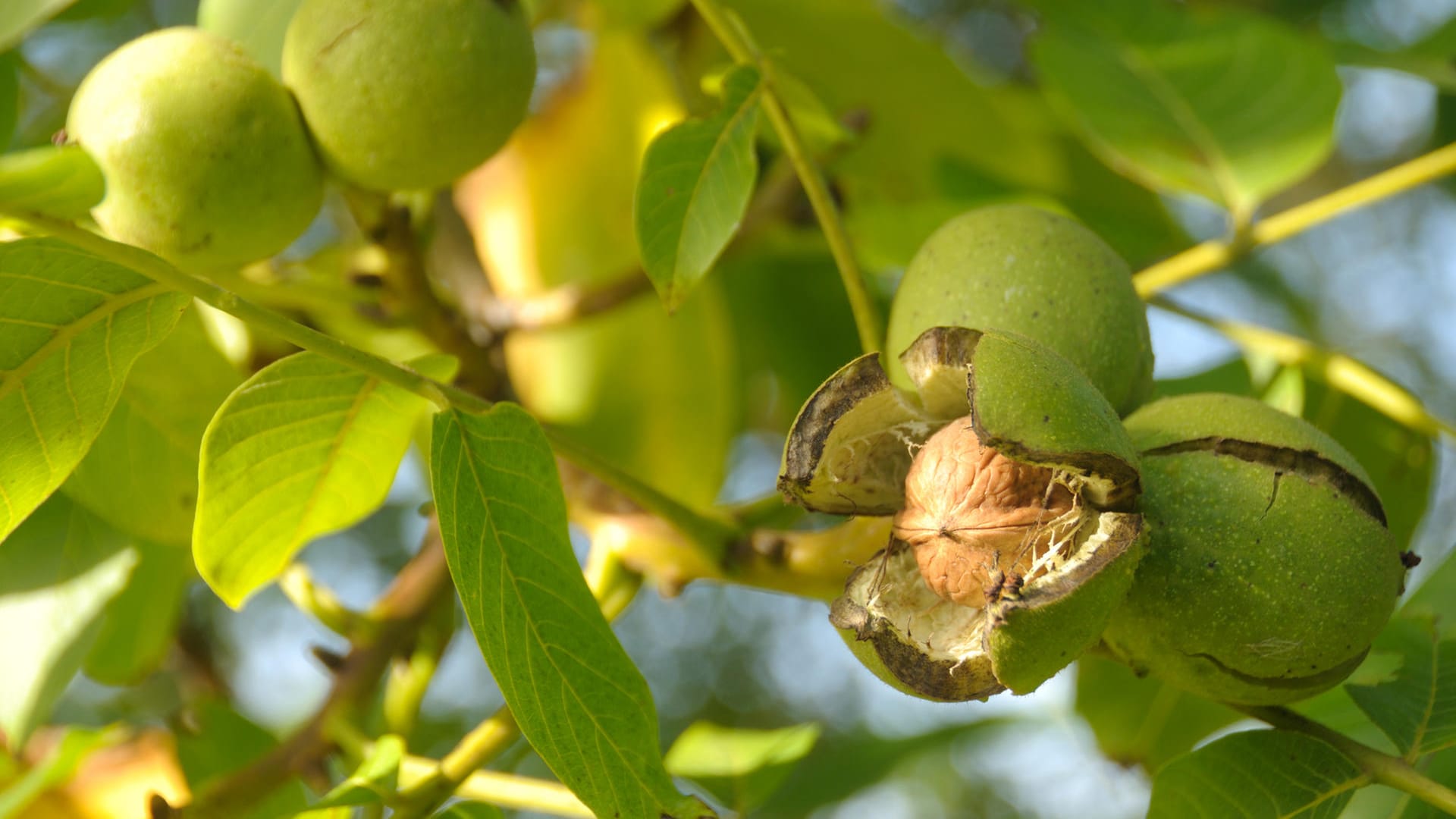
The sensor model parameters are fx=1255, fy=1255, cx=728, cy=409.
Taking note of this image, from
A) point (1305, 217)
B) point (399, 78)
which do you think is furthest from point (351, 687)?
point (1305, 217)

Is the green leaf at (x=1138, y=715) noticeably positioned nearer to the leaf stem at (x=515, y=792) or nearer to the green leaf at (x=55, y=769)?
the leaf stem at (x=515, y=792)

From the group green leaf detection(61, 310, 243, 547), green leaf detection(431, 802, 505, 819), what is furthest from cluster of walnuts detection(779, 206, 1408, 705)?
green leaf detection(61, 310, 243, 547)

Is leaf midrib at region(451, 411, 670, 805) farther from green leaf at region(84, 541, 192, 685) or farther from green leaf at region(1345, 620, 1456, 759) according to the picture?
green leaf at region(84, 541, 192, 685)

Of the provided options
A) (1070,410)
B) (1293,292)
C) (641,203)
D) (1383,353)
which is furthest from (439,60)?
(1383,353)

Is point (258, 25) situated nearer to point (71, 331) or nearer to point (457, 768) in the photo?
point (71, 331)

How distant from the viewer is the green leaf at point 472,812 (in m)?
1.00

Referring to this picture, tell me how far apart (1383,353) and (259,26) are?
12.5 ft

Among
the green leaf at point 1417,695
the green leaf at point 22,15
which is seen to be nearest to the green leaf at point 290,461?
the green leaf at point 22,15

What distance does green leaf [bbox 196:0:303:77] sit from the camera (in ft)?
3.51

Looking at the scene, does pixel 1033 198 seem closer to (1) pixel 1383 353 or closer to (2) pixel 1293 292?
(2) pixel 1293 292

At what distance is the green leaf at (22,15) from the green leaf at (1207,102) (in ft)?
3.36

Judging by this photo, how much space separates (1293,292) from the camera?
289 centimetres

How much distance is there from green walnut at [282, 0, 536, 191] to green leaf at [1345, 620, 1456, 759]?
828 millimetres

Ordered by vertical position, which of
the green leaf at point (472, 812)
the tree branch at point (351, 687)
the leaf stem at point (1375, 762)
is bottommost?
the tree branch at point (351, 687)
